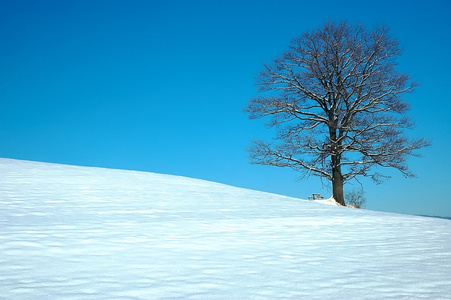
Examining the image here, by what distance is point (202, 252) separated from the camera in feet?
13.0

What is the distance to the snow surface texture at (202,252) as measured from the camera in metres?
2.82

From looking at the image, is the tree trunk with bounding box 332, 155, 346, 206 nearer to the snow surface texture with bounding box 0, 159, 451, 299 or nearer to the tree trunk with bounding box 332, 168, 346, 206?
the tree trunk with bounding box 332, 168, 346, 206

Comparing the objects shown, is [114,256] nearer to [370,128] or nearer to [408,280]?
[408,280]

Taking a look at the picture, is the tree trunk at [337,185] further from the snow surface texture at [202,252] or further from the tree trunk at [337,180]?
the snow surface texture at [202,252]

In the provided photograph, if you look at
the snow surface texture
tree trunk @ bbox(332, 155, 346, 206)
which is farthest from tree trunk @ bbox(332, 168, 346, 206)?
the snow surface texture

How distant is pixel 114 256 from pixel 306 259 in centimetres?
169

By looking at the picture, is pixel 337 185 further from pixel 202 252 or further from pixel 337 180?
pixel 202 252

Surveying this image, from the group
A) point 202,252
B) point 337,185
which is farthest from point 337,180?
point 202,252

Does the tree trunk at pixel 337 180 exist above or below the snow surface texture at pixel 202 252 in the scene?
above

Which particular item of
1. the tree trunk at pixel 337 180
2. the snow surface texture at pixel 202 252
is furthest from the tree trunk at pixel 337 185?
the snow surface texture at pixel 202 252

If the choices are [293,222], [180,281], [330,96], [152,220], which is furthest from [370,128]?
[180,281]

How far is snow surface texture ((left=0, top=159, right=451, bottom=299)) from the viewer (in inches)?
111

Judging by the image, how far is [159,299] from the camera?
2576 millimetres

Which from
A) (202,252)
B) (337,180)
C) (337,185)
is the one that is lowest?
(202,252)
